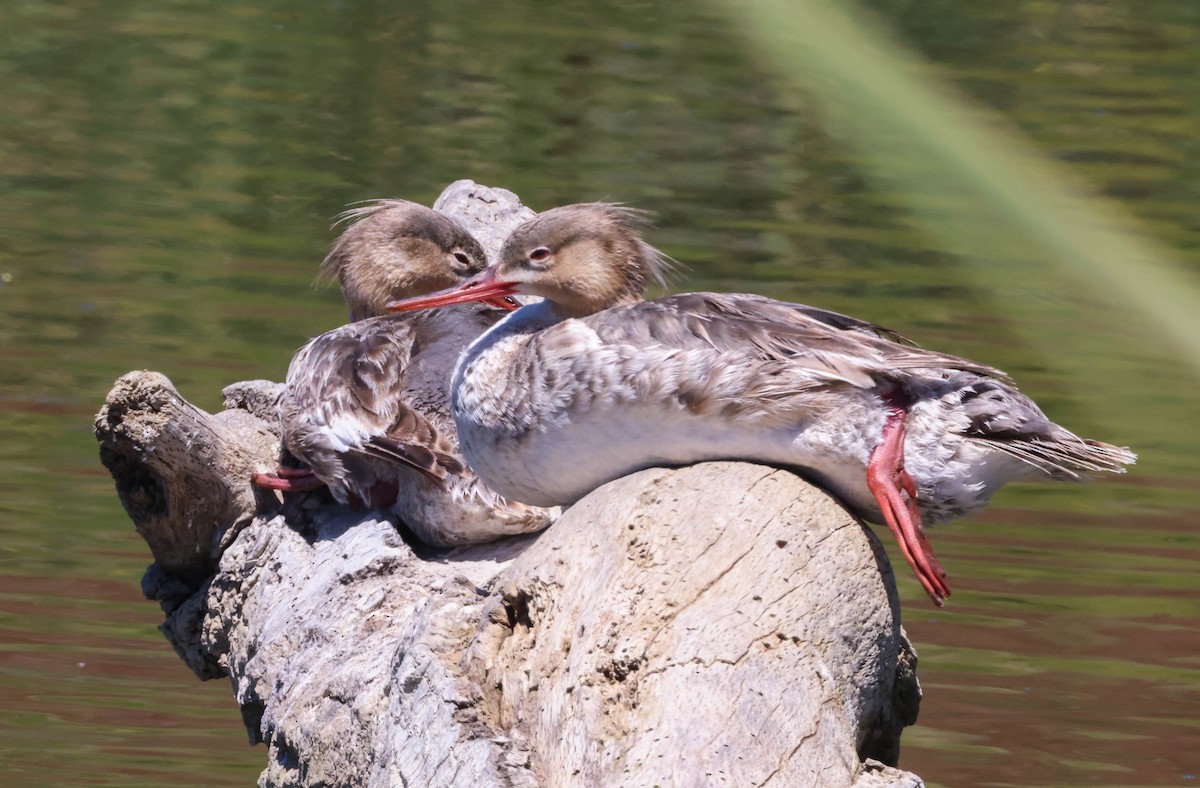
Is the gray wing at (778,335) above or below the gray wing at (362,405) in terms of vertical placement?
above

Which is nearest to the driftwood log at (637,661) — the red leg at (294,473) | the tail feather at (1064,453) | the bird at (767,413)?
the bird at (767,413)

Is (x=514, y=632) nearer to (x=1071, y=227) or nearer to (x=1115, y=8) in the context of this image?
(x=1115, y=8)

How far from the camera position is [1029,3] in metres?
1.11

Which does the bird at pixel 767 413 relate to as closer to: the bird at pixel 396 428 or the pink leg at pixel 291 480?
the bird at pixel 396 428

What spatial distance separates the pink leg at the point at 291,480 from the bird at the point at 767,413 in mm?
958

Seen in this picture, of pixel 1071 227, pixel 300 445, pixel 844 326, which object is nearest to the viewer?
pixel 1071 227

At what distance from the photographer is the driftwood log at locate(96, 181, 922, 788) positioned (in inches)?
106

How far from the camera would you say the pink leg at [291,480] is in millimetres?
4371

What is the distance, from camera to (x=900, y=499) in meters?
2.93

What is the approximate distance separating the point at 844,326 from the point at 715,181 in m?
7.60

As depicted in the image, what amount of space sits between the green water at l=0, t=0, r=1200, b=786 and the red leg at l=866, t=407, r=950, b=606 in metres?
0.38

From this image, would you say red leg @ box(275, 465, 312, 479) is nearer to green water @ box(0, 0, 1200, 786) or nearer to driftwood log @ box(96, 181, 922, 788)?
driftwood log @ box(96, 181, 922, 788)

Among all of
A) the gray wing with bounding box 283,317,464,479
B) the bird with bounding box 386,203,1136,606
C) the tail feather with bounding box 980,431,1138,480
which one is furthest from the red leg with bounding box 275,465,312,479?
the tail feather with bounding box 980,431,1138,480

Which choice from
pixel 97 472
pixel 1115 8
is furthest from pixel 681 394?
pixel 97 472
